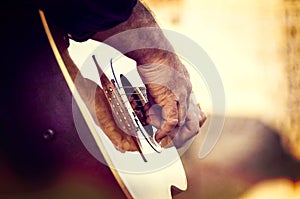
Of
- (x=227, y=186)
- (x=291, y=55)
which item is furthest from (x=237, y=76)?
(x=227, y=186)

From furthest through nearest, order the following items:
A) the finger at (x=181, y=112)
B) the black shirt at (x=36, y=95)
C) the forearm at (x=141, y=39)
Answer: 1. the finger at (x=181, y=112)
2. the forearm at (x=141, y=39)
3. the black shirt at (x=36, y=95)

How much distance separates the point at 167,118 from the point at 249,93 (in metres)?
0.43

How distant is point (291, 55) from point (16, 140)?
49.8 inches

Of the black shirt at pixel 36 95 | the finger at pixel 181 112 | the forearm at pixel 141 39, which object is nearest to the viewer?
the black shirt at pixel 36 95

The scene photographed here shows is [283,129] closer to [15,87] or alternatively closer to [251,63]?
[251,63]

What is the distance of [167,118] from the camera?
1.74 m

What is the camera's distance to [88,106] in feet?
5.17

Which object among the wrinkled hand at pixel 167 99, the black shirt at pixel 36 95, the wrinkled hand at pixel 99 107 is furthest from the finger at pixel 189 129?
the black shirt at pixel 36 95

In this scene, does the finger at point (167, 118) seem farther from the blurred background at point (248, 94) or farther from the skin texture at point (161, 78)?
the blurred background at point (248, 94)

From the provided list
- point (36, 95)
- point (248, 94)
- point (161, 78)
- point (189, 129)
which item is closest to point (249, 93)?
point (248, 94)

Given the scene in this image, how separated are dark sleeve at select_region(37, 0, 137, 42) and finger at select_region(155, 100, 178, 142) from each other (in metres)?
0.38

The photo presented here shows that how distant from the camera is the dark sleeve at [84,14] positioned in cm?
154

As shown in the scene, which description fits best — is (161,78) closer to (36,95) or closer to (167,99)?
(167,99)

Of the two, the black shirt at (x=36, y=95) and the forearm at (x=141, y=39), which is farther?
the forearm at (x=141, y=39)
